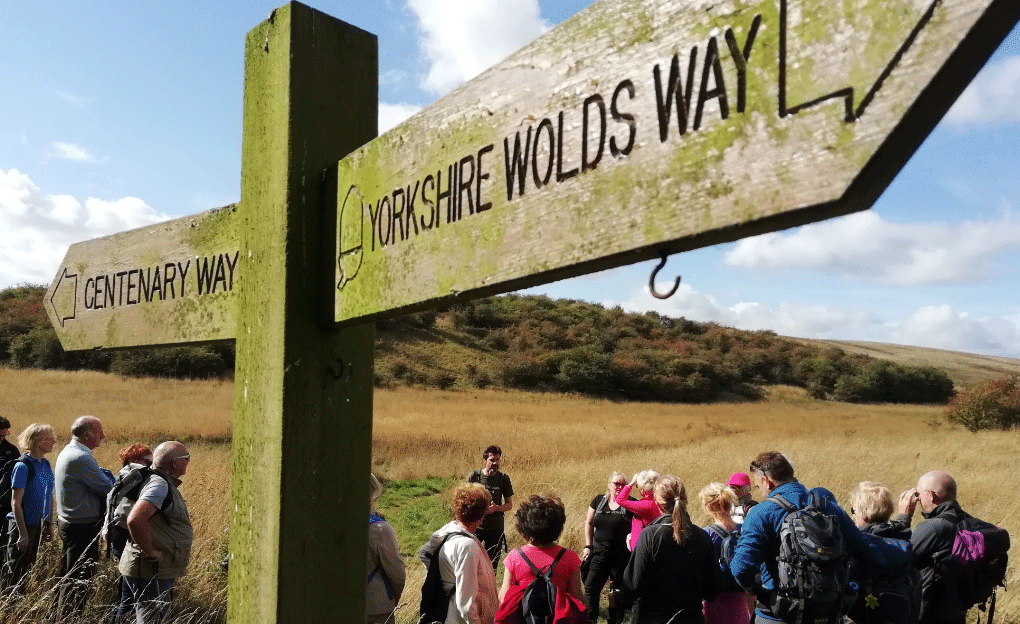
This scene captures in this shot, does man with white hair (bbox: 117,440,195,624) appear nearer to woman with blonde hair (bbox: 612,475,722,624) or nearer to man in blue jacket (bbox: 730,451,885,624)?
woman with blonde hair (bbox: 612,475,722,624)

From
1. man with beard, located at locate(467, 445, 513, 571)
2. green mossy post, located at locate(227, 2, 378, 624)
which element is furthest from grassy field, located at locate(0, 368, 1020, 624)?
green mossy post, located at locate(227, 2, 378, 624)

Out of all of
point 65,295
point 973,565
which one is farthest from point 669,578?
point 65,295

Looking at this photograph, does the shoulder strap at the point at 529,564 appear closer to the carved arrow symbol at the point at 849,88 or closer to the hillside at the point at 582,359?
the carved arrow symbol at the point at 849,88

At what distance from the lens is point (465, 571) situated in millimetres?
3656

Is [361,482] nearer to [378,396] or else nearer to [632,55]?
[632,55]

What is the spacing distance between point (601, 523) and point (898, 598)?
2.42 meters

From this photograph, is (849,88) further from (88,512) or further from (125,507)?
(88,512)

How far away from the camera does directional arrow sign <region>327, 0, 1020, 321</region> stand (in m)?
0.60

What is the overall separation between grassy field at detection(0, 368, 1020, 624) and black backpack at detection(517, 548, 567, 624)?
1.62m

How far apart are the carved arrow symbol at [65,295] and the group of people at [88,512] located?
2.43 metres

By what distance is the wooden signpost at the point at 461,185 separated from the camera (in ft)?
2.07

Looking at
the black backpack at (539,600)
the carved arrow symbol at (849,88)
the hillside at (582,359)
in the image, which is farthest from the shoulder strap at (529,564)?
the hillside at (582,359)

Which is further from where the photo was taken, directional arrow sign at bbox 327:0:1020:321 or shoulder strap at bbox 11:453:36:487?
shoulder strap at bbox 11:453:36:487

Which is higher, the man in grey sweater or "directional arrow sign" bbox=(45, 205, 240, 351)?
"directional arrow sign" bbox=(45, 205, 240, 351)
